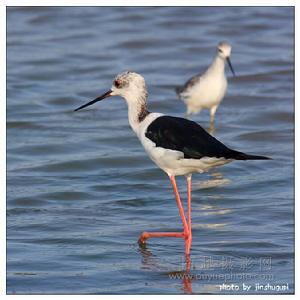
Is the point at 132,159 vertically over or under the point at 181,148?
over

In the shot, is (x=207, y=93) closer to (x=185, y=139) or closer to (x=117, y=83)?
(x=117, y=83)

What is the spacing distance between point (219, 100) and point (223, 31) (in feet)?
14.3

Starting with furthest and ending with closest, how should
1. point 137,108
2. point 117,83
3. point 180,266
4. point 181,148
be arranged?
point 117,83 → point 137,108 → point 181,148 → point 180,266

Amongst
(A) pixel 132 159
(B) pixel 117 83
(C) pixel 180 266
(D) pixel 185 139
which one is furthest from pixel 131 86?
(A) pixel 132 159

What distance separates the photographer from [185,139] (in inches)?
279

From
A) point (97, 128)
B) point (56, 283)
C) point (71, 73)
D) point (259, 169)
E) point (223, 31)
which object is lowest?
point (56, 283)

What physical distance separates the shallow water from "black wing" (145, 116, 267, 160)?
2.29ft

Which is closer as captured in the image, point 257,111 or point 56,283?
point 56,283

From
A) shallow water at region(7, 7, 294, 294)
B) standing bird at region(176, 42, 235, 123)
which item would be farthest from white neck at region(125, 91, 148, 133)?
standing bird at region(176, 42, 235, 123)

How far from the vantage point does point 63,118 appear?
1148 cm

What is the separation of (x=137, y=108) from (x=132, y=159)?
2.30 m

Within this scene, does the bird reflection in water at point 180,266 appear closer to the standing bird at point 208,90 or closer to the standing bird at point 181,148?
the standing bird at point 181,148
